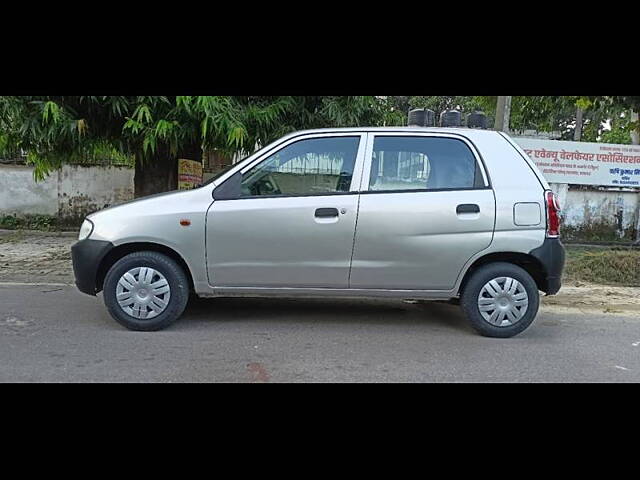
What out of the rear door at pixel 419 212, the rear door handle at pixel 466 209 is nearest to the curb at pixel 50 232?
the rear door at pixel 419 212

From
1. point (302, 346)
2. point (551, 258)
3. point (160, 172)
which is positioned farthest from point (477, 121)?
point (160, 172)

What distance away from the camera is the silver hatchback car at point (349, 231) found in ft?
14.6

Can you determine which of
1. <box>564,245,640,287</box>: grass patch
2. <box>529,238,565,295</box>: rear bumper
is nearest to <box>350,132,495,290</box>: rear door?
<box>529,238,565,295</box>: rear bumper

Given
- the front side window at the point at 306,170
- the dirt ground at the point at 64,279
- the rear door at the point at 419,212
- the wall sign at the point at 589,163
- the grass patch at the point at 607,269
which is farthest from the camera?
the wall sign at the point at 589,163

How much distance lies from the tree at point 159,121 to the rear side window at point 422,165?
89.6 inches

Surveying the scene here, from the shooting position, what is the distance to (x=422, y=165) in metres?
4.57

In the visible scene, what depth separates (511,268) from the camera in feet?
14.9

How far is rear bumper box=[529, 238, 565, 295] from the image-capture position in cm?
445

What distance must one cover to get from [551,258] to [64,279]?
6.09 m

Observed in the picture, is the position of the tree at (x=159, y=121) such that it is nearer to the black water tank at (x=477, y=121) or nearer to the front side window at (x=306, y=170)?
the front side window at (x=306, y=170)

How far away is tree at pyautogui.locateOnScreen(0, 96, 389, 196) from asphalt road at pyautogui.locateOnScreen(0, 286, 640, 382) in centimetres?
220

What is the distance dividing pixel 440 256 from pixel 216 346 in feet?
7.10

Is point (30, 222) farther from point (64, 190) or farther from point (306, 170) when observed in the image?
point (306, 170)

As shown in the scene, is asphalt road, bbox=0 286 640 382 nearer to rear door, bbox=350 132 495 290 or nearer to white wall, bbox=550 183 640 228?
rear door, bbox=350 132 495 290
